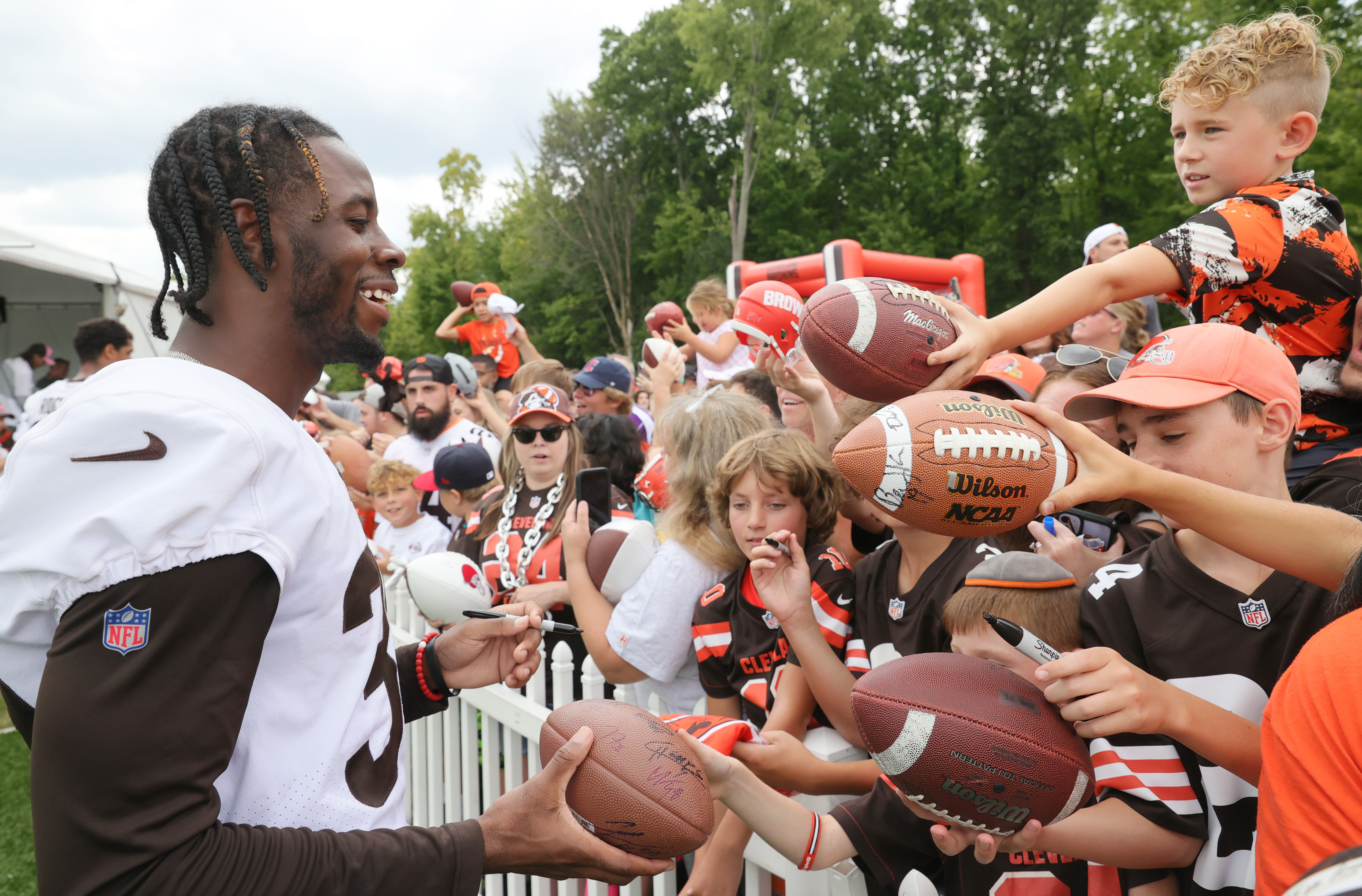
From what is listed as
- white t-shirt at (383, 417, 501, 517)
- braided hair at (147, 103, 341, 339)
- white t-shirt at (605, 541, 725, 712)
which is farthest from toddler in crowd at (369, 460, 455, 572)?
braided hair at (147, 103, 341, 339)

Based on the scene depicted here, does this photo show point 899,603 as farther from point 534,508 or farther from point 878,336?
point 534,508

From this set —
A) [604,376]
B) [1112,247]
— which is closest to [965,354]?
[1112,247]

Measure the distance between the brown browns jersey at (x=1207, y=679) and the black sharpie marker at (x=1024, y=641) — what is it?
16.1 inches

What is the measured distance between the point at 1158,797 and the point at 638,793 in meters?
1.13

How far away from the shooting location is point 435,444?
659 centimetres

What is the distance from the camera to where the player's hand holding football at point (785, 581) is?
8.40ft

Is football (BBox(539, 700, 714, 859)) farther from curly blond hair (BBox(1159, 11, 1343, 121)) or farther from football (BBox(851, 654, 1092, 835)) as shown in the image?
curly blond hair (BBox(1159, 11, 1343, 121))

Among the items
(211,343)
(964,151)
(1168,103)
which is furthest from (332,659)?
(964,151)

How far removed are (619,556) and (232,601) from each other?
7.11 feet

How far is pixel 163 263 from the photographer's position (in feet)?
5.80

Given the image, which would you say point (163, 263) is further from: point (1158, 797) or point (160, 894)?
point (1158, 797)

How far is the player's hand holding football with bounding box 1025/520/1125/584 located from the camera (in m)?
2.53

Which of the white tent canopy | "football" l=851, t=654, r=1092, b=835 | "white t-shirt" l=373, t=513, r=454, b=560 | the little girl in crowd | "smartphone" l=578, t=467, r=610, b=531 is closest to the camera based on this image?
"football" l=851, t=654, r=1092, b=835

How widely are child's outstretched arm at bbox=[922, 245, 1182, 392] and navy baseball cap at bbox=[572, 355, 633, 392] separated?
454 cm
